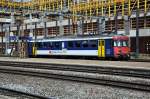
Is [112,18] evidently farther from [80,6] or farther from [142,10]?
[80,6]

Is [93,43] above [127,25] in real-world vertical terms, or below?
below

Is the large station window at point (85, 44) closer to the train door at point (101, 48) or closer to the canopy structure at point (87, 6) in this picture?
the train door at point (101, 48)

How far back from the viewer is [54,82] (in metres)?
18.7

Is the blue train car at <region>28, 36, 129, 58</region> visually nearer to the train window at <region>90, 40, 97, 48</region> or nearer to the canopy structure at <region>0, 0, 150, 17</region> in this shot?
the train window at <region>90, 40, 97, 48</region>

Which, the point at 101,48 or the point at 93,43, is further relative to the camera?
the point at 93,43

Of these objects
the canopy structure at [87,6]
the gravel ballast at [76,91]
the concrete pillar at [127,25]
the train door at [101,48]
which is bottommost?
the gravel ballast at [76,91]

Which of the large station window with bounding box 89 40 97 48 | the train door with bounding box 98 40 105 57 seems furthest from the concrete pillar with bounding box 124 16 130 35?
the train door with bounding box 98 40 105 57

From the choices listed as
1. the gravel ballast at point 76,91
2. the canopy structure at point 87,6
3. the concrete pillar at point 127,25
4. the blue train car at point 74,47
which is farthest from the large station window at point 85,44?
the gravel ballast at point 76,91

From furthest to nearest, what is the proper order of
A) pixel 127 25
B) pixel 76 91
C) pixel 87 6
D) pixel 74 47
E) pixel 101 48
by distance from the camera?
pixel 87 6, pixel 127 25, pixel 74 47, pixel 101 48, pixel 76 91

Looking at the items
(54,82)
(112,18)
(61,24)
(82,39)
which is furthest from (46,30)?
(54,82)

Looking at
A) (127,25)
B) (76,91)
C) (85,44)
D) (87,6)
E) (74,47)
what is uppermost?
(87,6)

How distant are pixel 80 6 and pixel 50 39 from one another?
22.7m

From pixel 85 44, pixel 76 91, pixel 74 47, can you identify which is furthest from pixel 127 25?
pixel 76 91

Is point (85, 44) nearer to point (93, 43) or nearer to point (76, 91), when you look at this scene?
point (93, 43)
